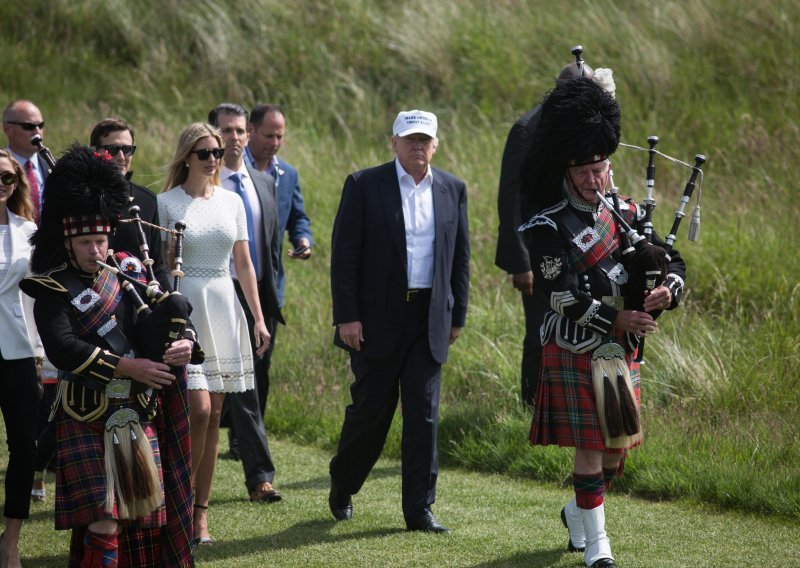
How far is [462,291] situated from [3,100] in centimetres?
1158

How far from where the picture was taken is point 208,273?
20.9 ft

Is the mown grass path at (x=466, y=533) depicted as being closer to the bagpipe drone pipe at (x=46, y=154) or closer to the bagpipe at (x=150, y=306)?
the bagpipe at (x=150, y=306)

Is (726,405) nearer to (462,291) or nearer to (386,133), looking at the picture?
(462,291)

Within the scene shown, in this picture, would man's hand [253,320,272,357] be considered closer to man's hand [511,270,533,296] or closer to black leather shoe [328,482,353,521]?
black leather shoe [328,482,353,521]

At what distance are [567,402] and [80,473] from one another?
2284 millimetres

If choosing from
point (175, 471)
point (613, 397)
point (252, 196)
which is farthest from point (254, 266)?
point (613, 397)

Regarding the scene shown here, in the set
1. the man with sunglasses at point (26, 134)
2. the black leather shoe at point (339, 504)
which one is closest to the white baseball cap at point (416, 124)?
the black leather shoe at point (339, 504)

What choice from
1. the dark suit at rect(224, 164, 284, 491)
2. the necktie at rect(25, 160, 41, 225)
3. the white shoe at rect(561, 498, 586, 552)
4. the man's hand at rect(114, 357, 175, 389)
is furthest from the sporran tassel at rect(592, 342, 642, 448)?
the necktie at rect(25, 160, 41, 225)

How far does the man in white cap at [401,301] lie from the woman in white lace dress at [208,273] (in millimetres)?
607

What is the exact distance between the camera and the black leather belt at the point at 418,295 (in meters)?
6.55

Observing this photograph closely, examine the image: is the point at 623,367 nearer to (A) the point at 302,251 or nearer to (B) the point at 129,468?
(B) the point at 129,468

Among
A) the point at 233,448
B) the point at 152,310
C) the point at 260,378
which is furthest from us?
the point at 233,448

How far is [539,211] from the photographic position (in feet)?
19.1

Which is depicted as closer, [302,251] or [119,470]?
[119,470]
